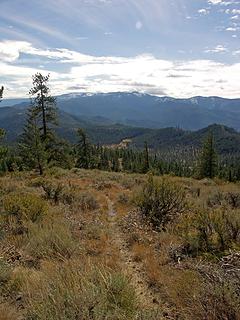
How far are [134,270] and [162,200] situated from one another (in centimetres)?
519

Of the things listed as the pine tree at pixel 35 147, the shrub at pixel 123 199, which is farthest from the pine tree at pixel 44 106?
the shrub at pixel 123 199

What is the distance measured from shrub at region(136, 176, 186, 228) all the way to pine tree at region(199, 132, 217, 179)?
38.5 metres

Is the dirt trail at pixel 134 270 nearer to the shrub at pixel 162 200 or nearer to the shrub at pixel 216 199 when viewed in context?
the shrub at pixel 162 200

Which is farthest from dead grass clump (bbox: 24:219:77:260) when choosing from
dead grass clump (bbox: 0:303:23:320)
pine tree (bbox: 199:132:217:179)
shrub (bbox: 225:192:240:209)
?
pine tree (bbox: 199:132:217:179)

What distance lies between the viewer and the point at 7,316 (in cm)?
481

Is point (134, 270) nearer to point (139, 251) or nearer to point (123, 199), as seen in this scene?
point (139, 251)

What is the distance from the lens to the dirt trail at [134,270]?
5975 millimetres

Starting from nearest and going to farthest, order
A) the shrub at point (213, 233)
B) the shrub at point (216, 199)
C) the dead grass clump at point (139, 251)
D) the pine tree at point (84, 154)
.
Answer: the shrub at point (213, 233)
the dead grass clump at point (139, 251)
the shrub at point (216, 199)
the pine tree at point (84, 154)

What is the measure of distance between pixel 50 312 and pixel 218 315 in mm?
2106

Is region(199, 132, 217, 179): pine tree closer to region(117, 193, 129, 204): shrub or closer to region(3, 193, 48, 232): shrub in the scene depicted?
region(117, 193, 129, 204): shrub

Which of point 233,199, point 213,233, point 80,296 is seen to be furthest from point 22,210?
point 233,199

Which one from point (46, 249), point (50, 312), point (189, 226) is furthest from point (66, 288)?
point (189, 226)

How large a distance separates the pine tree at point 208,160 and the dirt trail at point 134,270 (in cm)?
3985

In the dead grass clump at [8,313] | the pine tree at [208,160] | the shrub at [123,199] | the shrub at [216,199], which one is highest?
the dead grass clump at [8,313]
